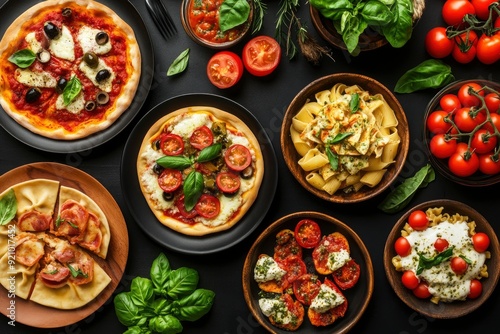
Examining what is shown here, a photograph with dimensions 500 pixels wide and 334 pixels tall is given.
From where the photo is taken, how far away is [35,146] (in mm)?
5969

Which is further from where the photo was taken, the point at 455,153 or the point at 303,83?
the point at 303,83

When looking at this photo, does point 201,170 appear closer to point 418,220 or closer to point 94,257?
point 94,257

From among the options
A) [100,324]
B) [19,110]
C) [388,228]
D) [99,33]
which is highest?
[99,33]

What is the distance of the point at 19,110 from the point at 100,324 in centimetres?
199

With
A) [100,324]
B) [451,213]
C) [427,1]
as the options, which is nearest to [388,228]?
[451,213]

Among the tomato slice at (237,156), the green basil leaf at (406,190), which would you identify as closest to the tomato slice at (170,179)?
the tomato slice at (237,156)

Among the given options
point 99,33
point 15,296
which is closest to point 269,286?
point 15,296

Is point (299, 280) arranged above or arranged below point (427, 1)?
below

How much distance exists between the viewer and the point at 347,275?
5.93m

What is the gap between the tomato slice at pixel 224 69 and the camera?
19.6 ft

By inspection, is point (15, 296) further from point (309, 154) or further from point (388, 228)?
point (388, 228)

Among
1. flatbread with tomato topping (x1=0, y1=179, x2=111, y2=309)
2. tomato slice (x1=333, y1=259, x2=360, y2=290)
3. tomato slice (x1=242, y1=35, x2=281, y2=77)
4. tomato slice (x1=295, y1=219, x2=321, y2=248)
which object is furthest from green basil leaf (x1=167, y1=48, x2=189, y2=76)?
tomato slice (x1=333, y1=259, x2=360, y2=290)

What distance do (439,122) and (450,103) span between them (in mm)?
189

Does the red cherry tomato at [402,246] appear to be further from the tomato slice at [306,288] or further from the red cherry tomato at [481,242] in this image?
the tomato slice at [306,288]
